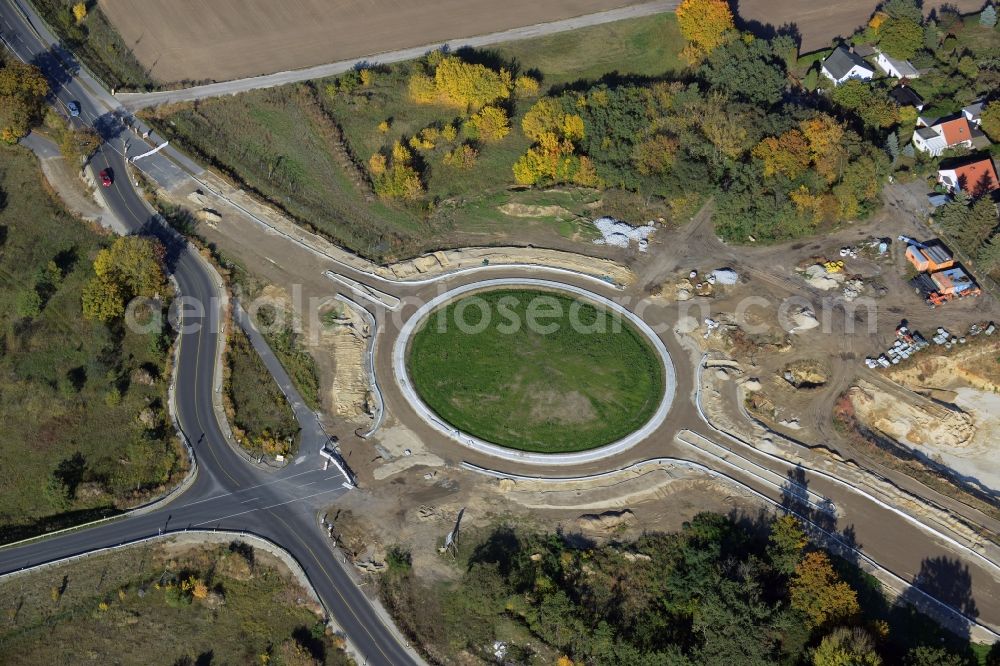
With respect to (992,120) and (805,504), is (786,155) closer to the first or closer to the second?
(992,120)

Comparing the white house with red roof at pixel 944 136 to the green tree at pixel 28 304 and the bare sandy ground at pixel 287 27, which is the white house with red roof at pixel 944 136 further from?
the green tree at pixel 28 304

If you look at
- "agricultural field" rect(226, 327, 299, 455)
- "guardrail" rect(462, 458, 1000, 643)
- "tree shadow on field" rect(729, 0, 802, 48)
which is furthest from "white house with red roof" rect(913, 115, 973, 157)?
"agricultural field" rect(226, 327, 299, 455)

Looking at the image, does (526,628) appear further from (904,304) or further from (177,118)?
(177,118)

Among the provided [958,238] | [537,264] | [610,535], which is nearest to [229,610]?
[610,535]

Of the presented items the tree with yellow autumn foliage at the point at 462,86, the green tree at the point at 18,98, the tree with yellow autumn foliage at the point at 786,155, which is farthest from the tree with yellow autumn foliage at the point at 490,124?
the green tree at the point at 18,98

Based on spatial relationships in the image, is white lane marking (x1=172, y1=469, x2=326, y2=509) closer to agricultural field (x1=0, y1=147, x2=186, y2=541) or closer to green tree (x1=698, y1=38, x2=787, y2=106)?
agricultural field (x1=0, y1=147, x2=186, y2=541)
